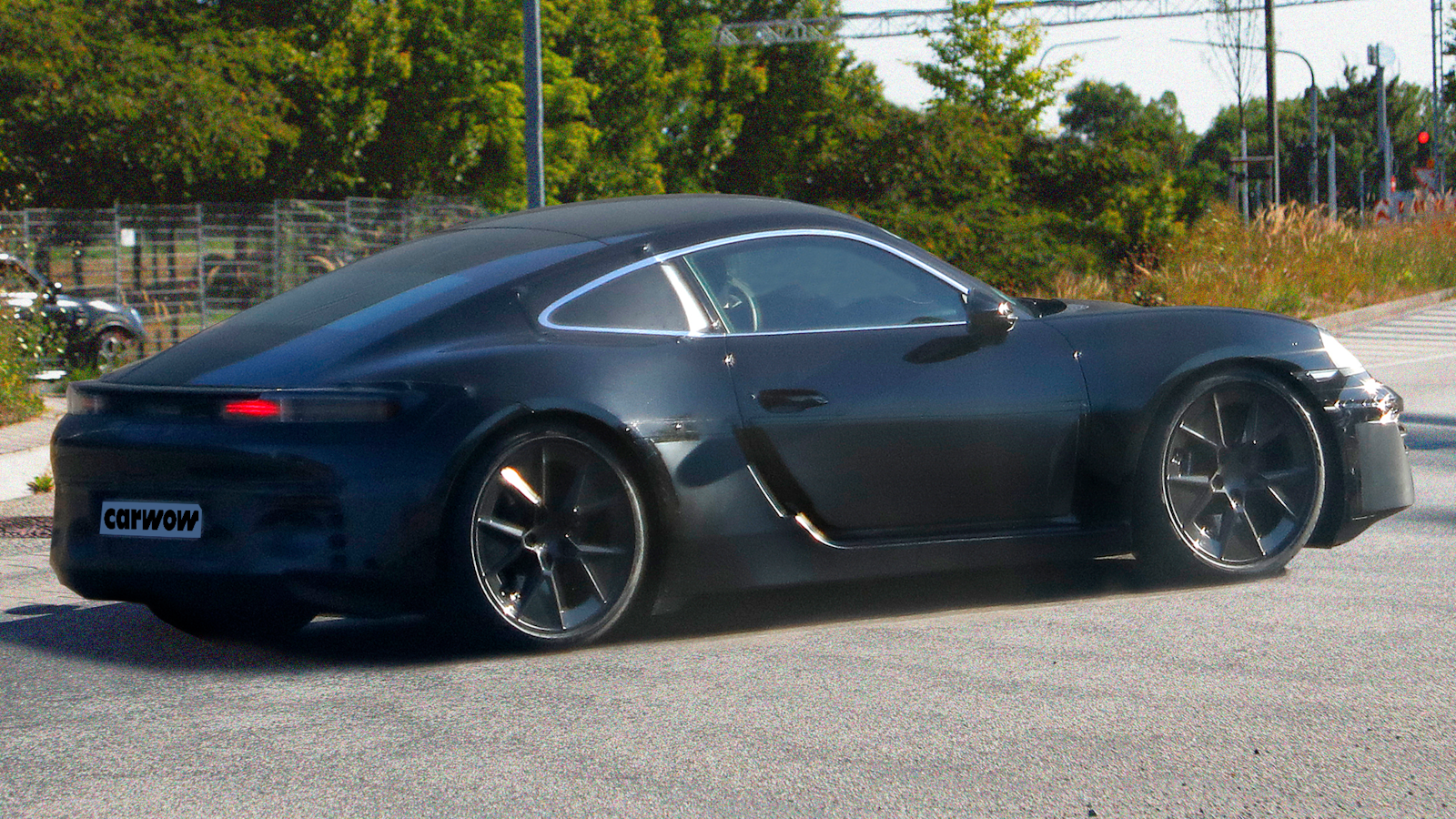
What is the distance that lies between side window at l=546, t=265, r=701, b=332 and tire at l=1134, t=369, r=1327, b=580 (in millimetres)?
1701

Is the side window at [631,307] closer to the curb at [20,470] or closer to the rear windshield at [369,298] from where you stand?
the rear windshield at [369,298]

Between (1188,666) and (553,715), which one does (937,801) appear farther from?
(1188,666)

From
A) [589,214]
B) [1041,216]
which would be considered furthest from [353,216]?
[589,214]

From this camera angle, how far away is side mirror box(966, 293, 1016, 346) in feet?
18.2

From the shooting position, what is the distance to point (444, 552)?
15.6ft

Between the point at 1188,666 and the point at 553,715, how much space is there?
176 centimetres

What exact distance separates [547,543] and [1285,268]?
18854 mm

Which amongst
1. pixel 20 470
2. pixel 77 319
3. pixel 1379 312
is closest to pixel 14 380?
pixel 20 470

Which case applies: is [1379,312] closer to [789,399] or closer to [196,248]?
[196,248]

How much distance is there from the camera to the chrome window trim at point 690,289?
202 inches

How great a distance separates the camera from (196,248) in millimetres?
24781

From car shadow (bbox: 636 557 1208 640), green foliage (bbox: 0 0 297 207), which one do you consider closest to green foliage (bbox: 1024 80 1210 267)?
green foliage (bbox: 0 0 297 207)

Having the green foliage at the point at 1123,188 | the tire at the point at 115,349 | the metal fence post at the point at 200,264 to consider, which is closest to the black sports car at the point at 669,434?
the tire at the point at 115,349

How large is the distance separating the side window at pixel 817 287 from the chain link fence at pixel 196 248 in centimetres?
1751
